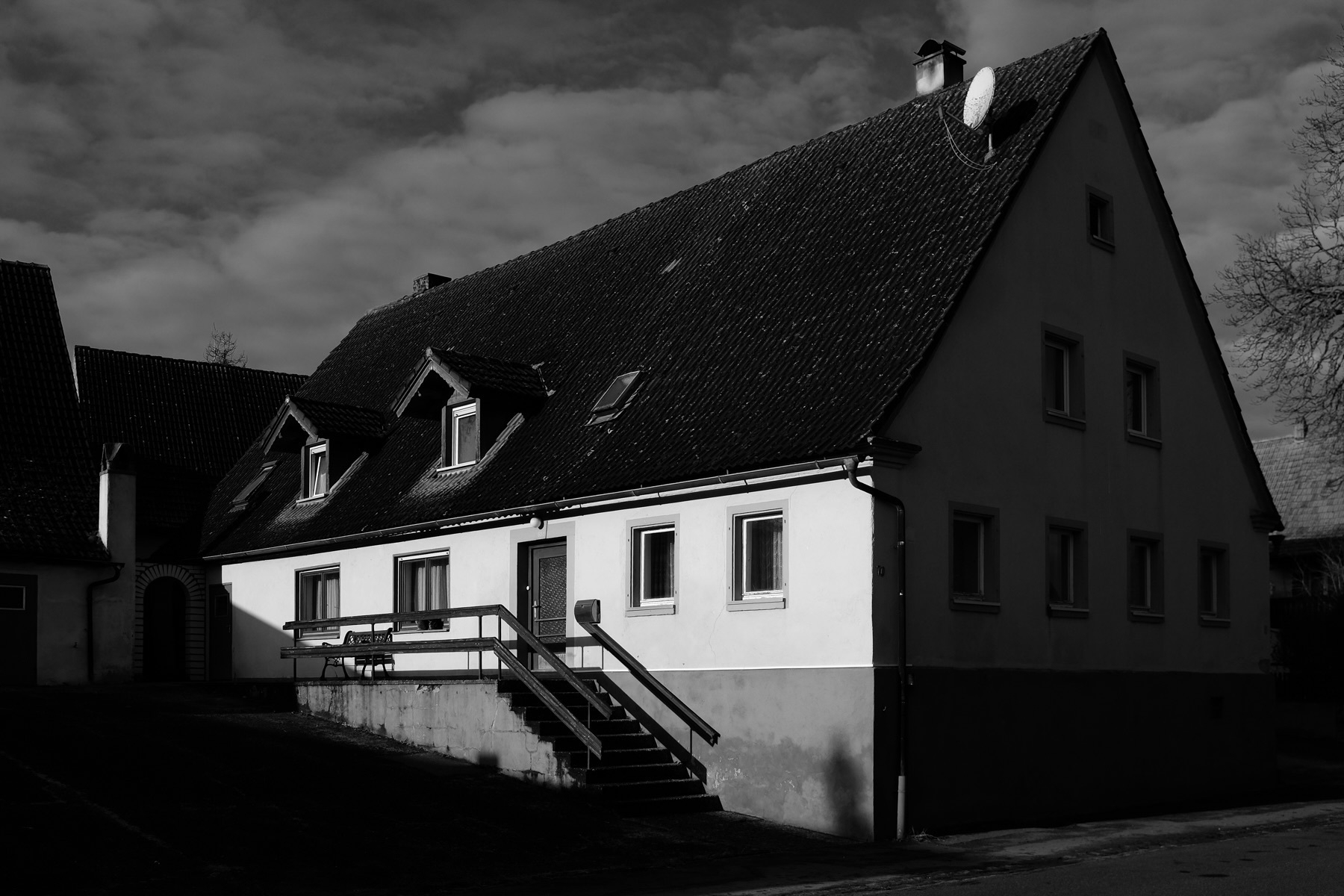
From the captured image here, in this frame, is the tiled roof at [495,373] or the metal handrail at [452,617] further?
the tiled roof at [495,373]

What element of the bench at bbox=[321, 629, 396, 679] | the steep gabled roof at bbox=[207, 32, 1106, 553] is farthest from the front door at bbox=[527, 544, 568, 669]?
the bench at bbox=[321, 629, 396, 679]

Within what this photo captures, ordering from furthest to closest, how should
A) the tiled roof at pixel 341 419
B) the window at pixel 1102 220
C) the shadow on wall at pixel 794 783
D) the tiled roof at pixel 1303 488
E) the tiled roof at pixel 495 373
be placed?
the tiled roof at pixel 1303 488 < the tiled roof at pixel 341 419 < the tiled roof at pixel 495 373 < the window at pixel 1102 220 < the shadow on wall at pixel 794 783

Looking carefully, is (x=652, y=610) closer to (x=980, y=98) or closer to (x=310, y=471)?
(x=980, y=98)

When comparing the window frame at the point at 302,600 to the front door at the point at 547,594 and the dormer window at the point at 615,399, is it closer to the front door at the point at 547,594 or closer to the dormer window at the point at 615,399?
the front door at the point at 547,594

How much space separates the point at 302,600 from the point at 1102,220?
596 inches

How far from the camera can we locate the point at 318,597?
2683cm

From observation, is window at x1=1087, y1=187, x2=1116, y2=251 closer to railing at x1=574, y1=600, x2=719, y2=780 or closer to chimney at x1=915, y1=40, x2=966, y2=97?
chimney at x1=915, y1=40, x2=966, y2=97

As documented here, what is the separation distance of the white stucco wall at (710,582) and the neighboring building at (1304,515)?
20.6m

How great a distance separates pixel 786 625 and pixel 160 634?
18.1m

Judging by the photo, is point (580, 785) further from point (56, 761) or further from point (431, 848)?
point (56, 761)

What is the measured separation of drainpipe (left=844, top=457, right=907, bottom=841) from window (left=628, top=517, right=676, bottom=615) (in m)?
3.36

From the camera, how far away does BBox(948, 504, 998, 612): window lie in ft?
60.6

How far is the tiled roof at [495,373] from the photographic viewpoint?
23375 mm

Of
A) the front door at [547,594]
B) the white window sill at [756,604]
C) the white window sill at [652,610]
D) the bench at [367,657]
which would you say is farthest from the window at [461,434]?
the white window sill at [756,604]
